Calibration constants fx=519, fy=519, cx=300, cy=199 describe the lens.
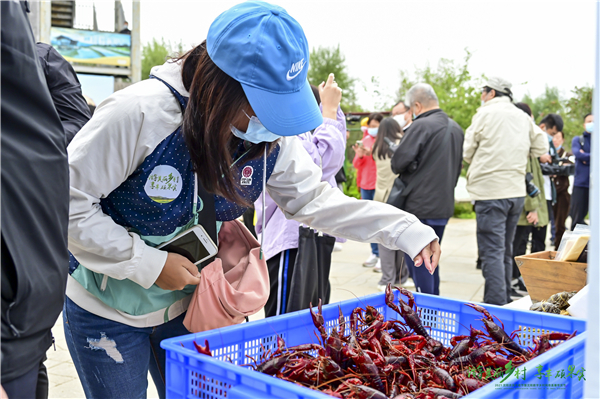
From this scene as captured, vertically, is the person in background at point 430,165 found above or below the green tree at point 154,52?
below

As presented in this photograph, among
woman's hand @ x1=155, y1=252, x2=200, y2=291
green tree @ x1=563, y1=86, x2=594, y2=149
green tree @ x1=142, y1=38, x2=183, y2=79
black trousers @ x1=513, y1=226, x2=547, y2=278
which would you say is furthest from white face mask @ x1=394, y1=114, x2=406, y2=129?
green tree @ x1=142, y1=38, x2=183, y2=79

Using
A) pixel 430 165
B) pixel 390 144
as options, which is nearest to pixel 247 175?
pixel 430 165

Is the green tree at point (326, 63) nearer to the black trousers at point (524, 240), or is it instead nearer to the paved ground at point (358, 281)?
the paved ground at point (358, 281)

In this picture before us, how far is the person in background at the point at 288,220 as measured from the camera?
3.03 m

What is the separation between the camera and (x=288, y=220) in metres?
3.12

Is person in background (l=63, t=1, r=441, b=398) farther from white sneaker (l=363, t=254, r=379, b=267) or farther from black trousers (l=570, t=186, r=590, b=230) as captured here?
black trousers (l=570, t=186, r=590, b=230)

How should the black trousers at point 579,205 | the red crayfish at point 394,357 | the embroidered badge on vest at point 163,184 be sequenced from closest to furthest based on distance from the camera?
1. the red crayfish at point 394,357
2. the embroidered badge on vest at point 163,184
3. the black trousers at point 579,205

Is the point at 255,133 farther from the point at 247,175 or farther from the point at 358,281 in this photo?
the point at 358,281

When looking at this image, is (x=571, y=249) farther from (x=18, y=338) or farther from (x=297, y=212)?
(x=18, y=338)

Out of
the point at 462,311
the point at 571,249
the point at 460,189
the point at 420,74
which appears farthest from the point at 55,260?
the point at 420,74

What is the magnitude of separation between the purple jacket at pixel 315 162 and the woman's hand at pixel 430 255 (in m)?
1.25

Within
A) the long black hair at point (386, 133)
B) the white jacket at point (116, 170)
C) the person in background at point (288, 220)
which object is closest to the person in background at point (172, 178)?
the white jacket at point (116, 170)

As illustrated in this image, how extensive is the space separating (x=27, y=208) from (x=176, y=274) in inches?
29.4

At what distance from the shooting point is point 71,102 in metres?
2.89
